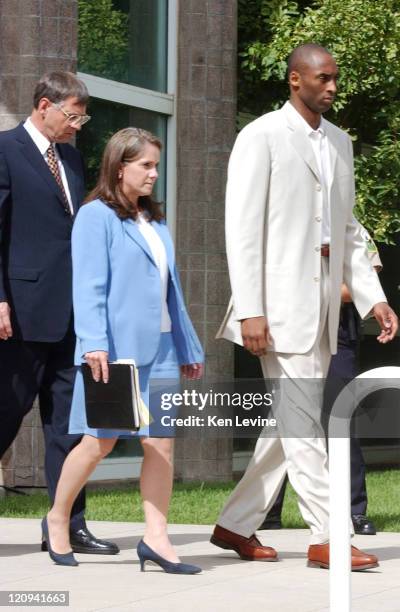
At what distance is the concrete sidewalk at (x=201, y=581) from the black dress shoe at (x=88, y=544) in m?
0.05

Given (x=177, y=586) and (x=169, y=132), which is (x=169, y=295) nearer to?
(x=177, y=586)

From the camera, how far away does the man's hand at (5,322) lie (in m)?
7.15

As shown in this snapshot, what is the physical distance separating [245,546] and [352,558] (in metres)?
0.61

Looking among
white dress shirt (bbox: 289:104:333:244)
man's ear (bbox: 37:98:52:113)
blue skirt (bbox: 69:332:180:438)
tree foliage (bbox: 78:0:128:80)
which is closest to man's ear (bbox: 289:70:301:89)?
white dress shirt (bbox: 289:104:333:244)

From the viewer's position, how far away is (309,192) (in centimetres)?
711

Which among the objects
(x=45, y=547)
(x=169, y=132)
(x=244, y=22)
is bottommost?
(x=45, y=547)

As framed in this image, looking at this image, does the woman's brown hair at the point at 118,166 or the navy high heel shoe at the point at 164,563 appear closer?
the navy high heel shoe at the point at 164,563

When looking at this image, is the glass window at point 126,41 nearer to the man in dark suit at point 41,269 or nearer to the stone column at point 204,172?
the stone column at point 204,172

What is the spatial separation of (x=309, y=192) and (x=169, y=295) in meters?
0.74

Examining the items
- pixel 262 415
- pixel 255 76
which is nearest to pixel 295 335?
pixel 262 415

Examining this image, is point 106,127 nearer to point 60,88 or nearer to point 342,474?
point 60,88

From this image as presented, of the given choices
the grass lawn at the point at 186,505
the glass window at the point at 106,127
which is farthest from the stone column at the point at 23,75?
the glass window at the point at 106,127

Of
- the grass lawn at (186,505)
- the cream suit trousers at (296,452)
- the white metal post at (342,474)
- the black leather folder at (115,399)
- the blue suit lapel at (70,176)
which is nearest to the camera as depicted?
the white metal post at (342,474)

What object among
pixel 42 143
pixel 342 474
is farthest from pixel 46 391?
pixel 342 474
